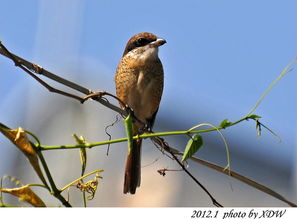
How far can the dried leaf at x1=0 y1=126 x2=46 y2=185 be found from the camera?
1.55m

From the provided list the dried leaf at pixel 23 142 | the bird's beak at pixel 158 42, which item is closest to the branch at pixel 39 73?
the dried leaf at pixel 23 142

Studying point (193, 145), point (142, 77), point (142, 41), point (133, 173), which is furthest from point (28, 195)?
point (142, 41)

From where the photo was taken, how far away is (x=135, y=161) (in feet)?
12.6

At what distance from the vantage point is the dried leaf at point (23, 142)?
1.55 metres

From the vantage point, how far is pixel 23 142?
Answer: 1.57 metres

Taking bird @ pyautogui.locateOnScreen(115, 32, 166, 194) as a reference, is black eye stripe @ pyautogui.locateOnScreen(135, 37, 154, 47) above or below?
above

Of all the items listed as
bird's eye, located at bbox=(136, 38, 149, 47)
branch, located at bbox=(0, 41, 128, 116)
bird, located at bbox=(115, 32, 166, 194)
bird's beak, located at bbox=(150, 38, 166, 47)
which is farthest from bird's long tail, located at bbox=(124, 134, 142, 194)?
branch, located at bbox=(0, 41, 128, 116)

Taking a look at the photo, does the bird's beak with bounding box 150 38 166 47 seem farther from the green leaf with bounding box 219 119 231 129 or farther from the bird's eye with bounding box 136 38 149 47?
the green leaf with bounding box 219 119 231 129

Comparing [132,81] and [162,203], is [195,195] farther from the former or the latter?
[132,81]

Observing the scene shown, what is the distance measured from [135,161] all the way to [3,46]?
203 cm

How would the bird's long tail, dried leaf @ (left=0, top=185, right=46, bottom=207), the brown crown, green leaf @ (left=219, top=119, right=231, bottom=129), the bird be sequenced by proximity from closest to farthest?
dried leaf @ (left=0, top=185, right=46, bottom=207) < green leaf @ (left=219, top=119, right=231, bottom=129) < the bird's long tail < the bird < the brown crown

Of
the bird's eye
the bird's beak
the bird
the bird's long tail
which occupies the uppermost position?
the bird's beak

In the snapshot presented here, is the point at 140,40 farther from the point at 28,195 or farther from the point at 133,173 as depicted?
the point at 28,195
